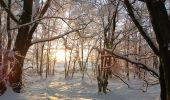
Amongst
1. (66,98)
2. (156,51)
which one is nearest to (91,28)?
(66,98)

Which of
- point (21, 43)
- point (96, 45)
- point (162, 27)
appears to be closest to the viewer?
point (162, 27)

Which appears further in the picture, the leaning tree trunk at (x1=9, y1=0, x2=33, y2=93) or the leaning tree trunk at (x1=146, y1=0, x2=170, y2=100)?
the leaning tree trunk at (x1=9, y1=0, x2=33, y2=93)

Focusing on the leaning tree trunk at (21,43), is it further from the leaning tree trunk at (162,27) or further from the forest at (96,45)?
the leaning tree trunk at (162,27)

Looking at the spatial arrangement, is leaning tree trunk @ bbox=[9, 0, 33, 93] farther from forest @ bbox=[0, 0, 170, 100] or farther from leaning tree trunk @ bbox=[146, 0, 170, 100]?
leaning tree trunk @ bbox=[146, 0, 170, 100]

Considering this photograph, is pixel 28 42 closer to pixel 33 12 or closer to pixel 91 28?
pixel 33 12

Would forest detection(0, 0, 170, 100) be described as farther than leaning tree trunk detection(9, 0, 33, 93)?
No

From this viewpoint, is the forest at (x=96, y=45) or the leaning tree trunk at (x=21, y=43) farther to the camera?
the leaning tree trunk at (x=21, y=43)

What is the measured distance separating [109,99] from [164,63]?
17472mm

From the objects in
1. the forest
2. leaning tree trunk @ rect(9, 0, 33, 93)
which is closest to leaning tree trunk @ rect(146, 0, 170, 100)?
the forest

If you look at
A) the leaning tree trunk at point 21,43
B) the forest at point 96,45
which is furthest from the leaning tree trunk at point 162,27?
the leaning tree trunk at point 21,43

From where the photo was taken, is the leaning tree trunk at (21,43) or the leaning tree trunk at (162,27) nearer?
the leaning tree trunk at (162,27)

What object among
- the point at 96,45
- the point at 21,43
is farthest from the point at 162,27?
the point at 96,45

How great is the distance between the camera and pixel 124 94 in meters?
25.2

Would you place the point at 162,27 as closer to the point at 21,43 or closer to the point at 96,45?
the point at 21,43
